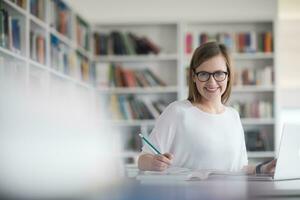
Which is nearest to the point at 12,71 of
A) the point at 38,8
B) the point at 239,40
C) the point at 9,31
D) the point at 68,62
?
the point at 9,31

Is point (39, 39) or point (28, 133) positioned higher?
point (39, 39)

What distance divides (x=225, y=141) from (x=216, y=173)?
0.27 metres

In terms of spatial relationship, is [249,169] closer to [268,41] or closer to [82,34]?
[82,34]

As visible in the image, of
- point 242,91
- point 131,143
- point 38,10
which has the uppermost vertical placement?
point 38,10

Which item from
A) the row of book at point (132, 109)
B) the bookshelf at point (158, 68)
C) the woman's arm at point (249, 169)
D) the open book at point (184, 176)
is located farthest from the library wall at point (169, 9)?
the open book at point (184, 176)

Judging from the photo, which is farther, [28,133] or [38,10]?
[38,10]

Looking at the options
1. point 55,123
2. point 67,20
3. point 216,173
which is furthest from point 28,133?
point 67,20

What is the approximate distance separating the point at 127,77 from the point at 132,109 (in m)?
0.34

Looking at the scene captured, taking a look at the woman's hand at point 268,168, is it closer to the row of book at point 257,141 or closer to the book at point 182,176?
the book at point 182,176

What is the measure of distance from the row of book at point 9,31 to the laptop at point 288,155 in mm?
2309

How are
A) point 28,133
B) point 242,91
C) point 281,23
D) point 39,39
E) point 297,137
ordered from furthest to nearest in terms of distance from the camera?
point 281,23 → point 242,91 → point 39,39 → point 297,137 → point 28,133

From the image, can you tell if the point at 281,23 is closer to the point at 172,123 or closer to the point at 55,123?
the point at 172,123

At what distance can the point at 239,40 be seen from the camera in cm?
542

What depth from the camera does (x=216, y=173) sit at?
1.44 metres
